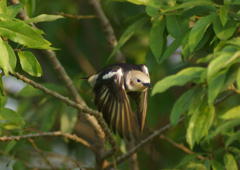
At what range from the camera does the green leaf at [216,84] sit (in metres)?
3.10

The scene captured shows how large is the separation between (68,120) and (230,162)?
208cm

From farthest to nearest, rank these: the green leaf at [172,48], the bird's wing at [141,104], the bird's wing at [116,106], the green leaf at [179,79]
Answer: the bird's wing at [141,104] < the bird's wing at [116,106] < the green leaf at [172,48] < the green leaf at [179,79]

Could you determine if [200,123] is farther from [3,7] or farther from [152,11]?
[3,7]

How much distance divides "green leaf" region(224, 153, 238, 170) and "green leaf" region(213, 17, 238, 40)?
890 millimetres

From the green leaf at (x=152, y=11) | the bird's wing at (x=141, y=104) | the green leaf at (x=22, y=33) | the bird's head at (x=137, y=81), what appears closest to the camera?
the green leaf at (x=22, y=33)

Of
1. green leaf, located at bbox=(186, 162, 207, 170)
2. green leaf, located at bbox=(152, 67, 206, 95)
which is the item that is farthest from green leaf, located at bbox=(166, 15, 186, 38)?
green leaf, located at bbox=(152, 67, 206, 95)

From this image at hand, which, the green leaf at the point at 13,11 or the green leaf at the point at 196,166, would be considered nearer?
the green leaf at the point at 13,11

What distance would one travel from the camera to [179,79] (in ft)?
10.6

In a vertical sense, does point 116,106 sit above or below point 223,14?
below

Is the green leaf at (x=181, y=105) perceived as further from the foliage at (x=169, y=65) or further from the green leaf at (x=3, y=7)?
the green leaf at (x=3, y=7)

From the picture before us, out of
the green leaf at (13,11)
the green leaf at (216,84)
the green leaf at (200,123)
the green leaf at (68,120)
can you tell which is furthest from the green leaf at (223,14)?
the green leaf at (68,120)

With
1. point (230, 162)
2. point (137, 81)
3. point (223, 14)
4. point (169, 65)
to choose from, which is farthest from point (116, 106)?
point (169, 65)

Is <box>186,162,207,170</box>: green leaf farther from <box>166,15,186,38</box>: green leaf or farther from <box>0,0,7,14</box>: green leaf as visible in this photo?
<box>0,0,7,14</box>: green leaf

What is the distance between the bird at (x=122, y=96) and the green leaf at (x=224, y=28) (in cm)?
134
